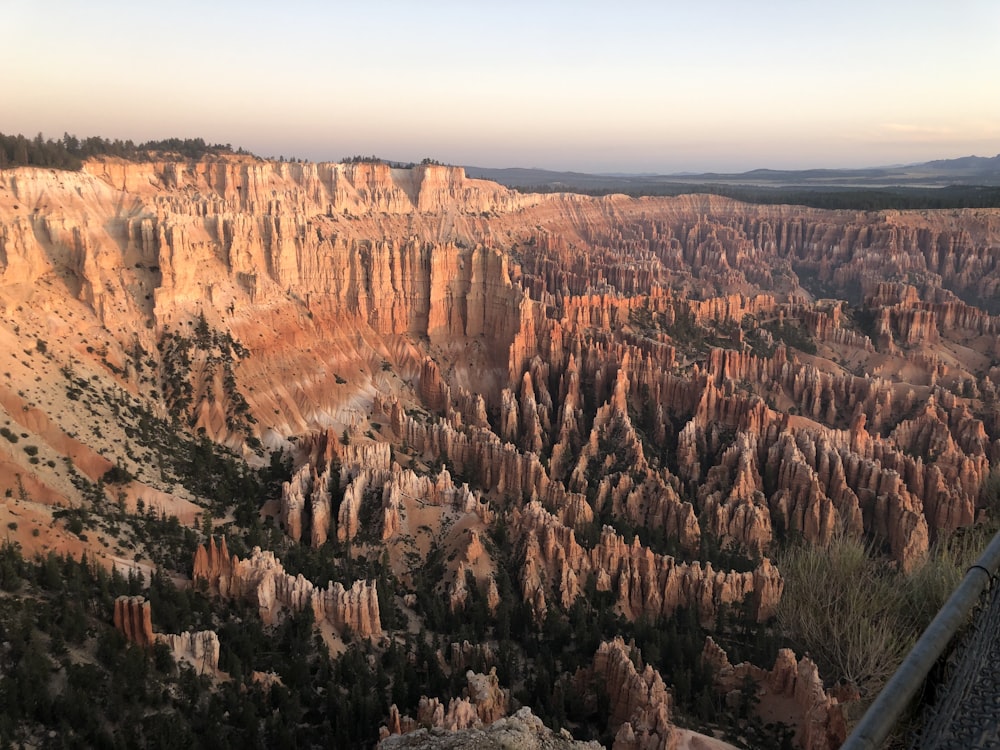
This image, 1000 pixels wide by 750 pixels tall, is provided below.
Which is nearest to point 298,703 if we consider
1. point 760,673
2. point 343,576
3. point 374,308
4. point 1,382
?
point 343,576

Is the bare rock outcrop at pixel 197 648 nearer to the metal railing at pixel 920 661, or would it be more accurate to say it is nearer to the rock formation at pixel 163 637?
the rock formation at pixel 163 637

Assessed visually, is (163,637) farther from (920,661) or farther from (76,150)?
(76,150)

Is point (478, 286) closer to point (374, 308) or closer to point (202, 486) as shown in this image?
point (374, 308)

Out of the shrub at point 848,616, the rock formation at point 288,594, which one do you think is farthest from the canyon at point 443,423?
the shrub at point 848,616

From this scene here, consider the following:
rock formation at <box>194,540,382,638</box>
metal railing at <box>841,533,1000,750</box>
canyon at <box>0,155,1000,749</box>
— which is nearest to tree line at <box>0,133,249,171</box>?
canyon at <box>0,155,1000,749</box>

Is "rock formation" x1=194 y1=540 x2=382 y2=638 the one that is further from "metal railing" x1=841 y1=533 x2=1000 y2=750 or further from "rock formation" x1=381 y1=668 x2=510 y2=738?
"metal railing" x1=841 y1=533 x2=1000 y2=750

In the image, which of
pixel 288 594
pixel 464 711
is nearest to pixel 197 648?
pixel 288 594
